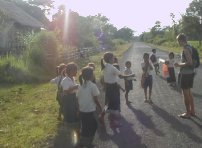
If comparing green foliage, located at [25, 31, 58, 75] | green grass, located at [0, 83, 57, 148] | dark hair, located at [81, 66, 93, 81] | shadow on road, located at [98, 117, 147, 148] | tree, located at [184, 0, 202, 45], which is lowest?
green grass, located at [0, 83, 57, 148]

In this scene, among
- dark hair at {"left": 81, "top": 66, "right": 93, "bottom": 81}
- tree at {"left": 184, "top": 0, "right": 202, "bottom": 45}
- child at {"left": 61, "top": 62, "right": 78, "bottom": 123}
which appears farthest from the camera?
tree at {"left": 184, "top": 0, "right": 202, "bottom": 45}

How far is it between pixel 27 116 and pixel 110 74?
120 inches

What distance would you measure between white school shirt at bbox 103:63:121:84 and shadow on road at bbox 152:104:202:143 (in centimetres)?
164

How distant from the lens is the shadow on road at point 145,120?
8.65 meters

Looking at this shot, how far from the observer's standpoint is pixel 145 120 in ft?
32.2

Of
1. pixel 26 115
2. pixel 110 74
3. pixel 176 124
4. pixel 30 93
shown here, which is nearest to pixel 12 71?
pixel 30 93

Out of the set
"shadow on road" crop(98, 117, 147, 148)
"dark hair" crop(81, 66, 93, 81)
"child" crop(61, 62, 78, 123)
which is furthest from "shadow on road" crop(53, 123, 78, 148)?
"dark hair" crop(81, 66, 93, 81)

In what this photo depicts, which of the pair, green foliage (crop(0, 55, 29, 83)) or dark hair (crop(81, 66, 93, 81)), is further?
green foliage (crop(0, 55, 29, 83))

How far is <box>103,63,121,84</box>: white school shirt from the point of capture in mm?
9156

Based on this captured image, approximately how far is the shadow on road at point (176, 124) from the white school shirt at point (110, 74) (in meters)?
1.64

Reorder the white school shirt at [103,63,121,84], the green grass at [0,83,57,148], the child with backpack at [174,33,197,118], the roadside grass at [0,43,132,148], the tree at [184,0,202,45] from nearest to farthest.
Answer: the roadside grass at [0,43,132,148], the green grass at [0,83,57,148], the white school shirt at [103,63,121,84], the child with backpack at [174,33,197,118], the tree at [184,0,202,45]

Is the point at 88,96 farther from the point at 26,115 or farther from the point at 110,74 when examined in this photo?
the point at 26,115

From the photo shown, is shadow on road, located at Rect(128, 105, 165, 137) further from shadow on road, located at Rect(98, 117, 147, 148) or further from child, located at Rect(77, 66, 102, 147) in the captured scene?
child, located at Rect(77, 66, 102, 147)

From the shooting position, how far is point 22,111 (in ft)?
38.9
